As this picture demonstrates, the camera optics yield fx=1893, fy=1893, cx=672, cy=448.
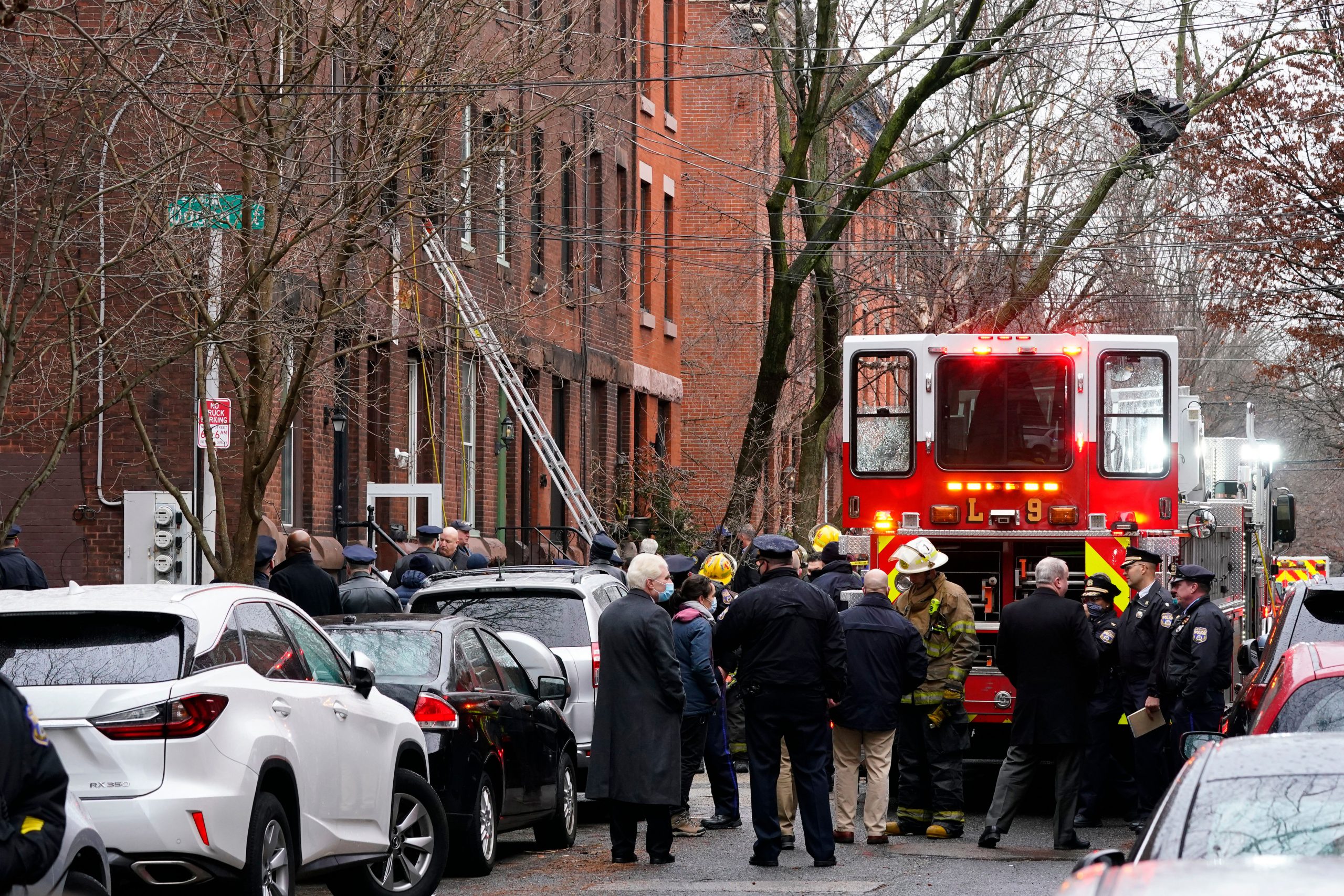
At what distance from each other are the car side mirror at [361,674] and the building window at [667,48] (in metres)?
27.3

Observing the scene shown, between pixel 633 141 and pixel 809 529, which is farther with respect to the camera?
pixel 633 141

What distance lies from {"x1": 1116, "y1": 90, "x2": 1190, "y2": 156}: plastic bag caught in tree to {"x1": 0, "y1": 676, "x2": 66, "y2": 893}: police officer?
79.0 ft

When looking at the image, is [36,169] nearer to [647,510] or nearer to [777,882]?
[777,882]

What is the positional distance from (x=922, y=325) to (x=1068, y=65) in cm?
578

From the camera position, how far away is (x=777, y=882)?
35.4ft

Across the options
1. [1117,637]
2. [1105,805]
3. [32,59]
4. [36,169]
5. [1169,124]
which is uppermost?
[1169,124]

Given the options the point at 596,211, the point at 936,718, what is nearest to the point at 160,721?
the point at 936,718

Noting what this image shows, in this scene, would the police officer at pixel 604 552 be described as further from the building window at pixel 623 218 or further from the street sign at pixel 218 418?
the building window at pixel 623 218

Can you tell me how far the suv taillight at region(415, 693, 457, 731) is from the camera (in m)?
10.7

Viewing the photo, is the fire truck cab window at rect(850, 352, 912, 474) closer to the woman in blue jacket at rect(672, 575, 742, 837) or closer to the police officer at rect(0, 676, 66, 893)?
the woman in blue jacket at rect(672, 575, 742, 837)

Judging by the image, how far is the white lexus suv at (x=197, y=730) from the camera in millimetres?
7562

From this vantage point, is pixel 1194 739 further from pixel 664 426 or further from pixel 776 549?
pixel 664 426

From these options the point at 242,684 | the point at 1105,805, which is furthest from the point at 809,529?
the point at 242,684

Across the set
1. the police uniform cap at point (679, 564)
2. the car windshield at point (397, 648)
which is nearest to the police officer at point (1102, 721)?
the police uniform cap at point (679, 564)
